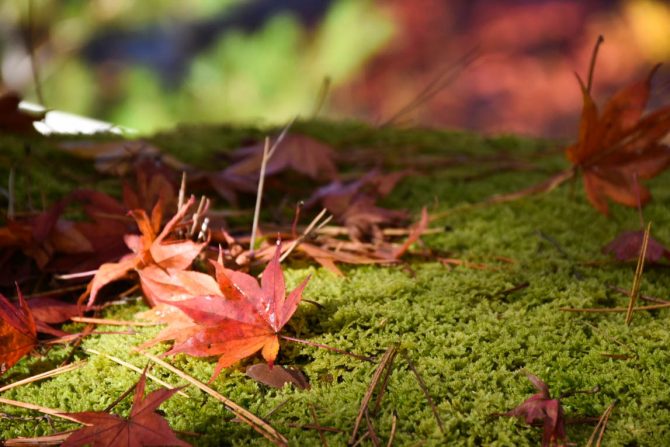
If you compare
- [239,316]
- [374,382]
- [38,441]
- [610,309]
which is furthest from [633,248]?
[38,441]

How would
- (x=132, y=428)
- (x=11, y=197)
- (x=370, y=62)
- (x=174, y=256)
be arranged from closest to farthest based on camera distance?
(x=132, y=428) → (x=174, y=256) → (x=11, y=197) → (x=370, y=62)

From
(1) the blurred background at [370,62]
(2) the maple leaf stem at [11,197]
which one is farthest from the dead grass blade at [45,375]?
(1) the blurred background at [370,62]

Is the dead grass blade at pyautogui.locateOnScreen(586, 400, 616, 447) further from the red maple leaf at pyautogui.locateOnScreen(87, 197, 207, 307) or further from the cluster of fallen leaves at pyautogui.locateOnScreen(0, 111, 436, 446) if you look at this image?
the red maple leaf at pyautogui.locateOnScreen(87, 197, 207, 307)

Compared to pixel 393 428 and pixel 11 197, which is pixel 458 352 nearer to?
pixel 393 428

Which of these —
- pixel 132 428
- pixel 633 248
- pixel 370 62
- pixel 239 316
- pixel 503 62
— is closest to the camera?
pixel 132 428

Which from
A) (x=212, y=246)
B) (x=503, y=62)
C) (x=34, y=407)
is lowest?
(x=34, y=407)

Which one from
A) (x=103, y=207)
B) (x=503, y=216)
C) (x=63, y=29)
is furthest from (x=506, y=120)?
(x=103, y=207)

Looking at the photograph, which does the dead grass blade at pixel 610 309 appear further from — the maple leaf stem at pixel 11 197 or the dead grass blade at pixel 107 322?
the maple leaf stem at pixel 11 197

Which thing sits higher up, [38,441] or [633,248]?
[633,248]
